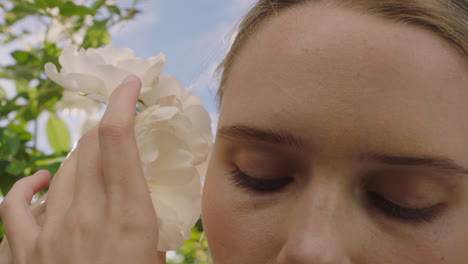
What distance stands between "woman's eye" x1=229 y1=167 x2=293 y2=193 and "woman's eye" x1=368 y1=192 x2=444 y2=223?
0.14 metres

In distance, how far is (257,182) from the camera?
971 mm

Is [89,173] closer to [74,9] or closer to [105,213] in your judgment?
[105,213]

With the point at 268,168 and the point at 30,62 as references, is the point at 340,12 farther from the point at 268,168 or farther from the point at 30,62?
the point at 30,62

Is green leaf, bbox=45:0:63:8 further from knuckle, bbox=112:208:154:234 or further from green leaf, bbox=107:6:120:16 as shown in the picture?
knuckle, bbox=112:208:154:234

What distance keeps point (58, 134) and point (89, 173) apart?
965 mm

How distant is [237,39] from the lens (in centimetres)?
124

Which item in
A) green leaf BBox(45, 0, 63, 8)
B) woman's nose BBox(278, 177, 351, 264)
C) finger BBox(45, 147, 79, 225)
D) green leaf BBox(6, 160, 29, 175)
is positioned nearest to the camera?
woman's nose BBox(278, 177, 351, 264)

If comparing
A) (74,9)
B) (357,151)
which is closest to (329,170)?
(357,151)

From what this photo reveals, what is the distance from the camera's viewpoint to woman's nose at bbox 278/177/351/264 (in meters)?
0.81

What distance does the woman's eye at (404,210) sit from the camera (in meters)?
0.87

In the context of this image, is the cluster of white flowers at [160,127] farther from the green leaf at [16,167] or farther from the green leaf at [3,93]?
the green leaf at [3,93]

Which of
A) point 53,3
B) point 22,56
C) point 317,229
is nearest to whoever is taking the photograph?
point 317,229

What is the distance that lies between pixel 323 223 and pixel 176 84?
38 cm

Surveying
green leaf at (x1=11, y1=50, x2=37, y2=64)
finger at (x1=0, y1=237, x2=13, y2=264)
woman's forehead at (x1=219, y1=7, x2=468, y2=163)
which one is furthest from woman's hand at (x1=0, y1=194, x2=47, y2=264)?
green leaf at (x1=11, y1=50, x2=37, y2=64)
